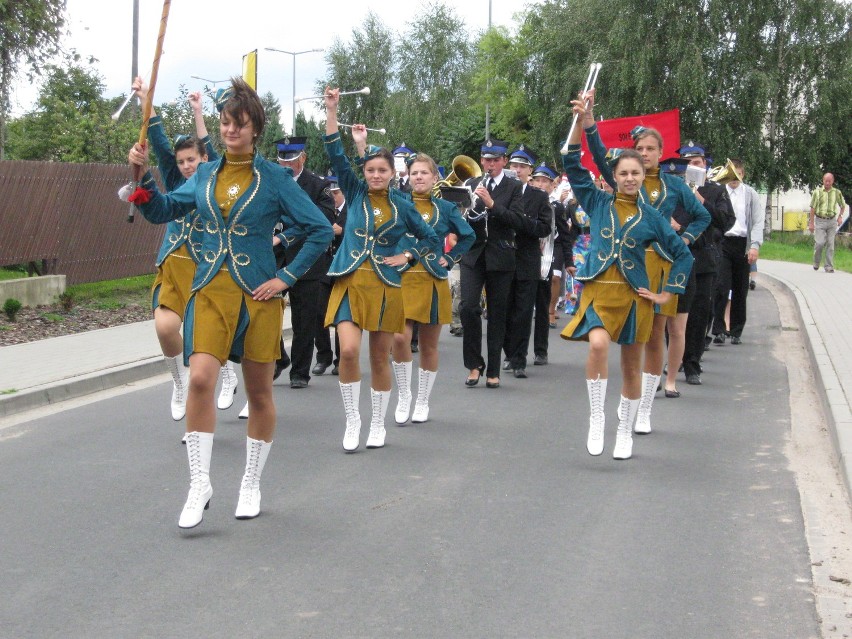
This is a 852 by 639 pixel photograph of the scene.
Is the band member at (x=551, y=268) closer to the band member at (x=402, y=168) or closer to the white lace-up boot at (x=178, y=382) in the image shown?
the band member at (x=402, y=168)

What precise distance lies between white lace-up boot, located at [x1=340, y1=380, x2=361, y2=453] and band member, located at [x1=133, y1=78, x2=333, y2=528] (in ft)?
5.99

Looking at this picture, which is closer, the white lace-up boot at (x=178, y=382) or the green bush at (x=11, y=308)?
the white lace-up boot at (x=178, y=382)

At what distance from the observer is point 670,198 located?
843cm

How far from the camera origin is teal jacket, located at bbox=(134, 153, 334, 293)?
18.8 ft

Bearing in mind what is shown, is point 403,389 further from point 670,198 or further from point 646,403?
point 670,198

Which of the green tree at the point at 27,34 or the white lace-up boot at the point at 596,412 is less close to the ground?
the green tree at the point at 27,34

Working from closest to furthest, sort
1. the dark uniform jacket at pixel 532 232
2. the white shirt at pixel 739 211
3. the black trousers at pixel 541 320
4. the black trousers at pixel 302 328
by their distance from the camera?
the black trousers at pixel 302 328 < the dark uniform jacket at pixel 532 232 < the black trousers at pixel 541 320 < the white shirt at pixel 739 211

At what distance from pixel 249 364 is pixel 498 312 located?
541cm

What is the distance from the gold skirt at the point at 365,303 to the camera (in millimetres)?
7785

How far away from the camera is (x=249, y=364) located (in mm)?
5863

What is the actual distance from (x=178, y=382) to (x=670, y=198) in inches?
142

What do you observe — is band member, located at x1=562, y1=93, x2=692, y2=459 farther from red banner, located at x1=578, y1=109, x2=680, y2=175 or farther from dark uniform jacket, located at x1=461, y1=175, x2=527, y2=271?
red banner, located at x1=578, y1=109, x2=680, y2=175

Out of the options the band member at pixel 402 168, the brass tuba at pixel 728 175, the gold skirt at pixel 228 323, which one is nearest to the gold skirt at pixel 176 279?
the gold skirt at pixel 228 323

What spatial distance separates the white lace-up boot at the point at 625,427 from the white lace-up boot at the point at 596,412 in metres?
0.17
